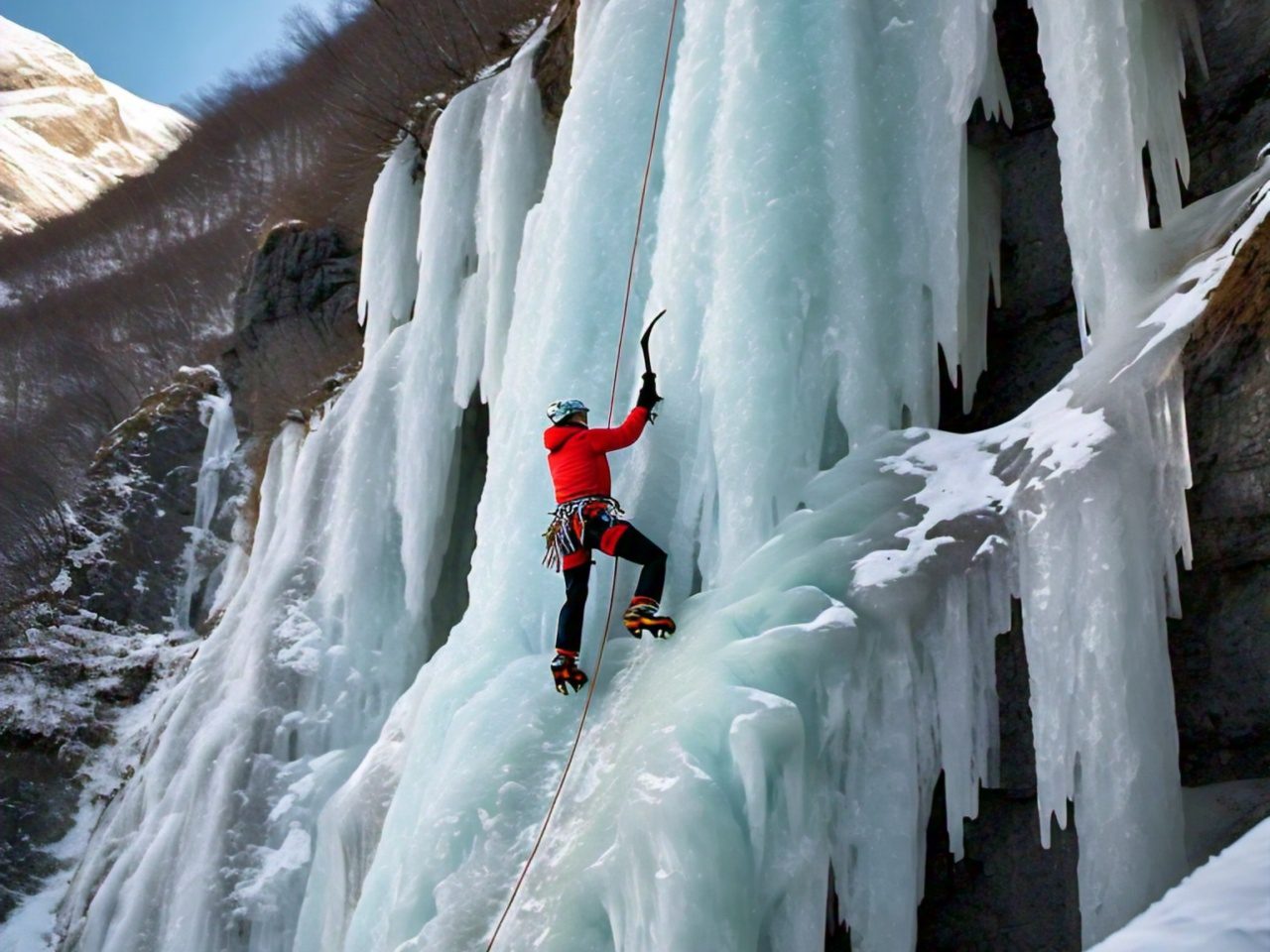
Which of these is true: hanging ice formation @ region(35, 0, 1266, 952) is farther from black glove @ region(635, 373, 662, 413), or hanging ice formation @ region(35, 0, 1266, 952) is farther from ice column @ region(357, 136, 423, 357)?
ice column @ region(357, 136, 423, 357)

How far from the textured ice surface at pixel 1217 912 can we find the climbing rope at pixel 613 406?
83.7 inches

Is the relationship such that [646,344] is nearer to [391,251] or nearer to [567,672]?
[567,672]

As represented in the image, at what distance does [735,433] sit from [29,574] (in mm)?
9531

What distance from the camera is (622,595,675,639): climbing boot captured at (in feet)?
14.0

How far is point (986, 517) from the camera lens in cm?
396

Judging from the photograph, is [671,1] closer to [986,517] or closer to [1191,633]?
[986,517]

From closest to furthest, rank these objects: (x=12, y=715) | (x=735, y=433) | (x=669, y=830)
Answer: (x=669, y=830) → (x=735, y=433) → (x=12, y=715)

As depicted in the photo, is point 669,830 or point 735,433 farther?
point 735,433

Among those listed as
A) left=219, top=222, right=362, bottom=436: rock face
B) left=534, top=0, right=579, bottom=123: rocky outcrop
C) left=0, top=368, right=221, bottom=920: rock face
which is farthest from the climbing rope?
left=0, top=368, right=221, bottom=920: rock face

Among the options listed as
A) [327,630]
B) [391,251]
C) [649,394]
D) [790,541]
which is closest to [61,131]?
[391,251]

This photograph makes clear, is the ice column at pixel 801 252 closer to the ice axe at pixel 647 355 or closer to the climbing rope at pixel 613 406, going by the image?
the ice axe at pixel 647 355

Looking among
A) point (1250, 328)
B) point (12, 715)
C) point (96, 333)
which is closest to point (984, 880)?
point (1250, 328)

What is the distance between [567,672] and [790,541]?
846mm

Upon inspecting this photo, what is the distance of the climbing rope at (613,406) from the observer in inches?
158
